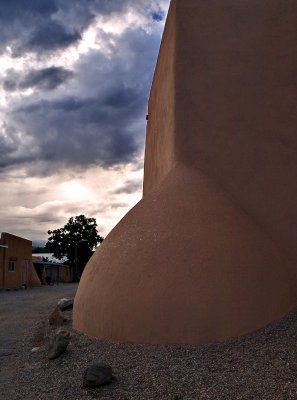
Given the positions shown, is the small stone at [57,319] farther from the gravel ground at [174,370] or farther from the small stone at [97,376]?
the small stone at [97,376]

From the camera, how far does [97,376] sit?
4.97 m

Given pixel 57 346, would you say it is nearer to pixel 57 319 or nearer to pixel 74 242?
pixel 57 319

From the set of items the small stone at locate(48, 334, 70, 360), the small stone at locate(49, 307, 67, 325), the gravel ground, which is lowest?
the gravel ground

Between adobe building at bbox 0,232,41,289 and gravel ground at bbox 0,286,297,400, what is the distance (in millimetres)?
19341

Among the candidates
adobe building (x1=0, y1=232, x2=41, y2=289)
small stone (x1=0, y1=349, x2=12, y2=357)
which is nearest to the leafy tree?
adobe building (x1=0, y1=232, x2=41, y2=289)

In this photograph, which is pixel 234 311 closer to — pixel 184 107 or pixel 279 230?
pixel 279 230

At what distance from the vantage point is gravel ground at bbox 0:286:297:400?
462cm

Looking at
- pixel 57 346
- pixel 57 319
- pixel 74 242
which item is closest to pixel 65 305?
pixel 57 319

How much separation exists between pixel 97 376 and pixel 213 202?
3662 mm

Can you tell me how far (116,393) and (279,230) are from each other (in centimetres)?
426

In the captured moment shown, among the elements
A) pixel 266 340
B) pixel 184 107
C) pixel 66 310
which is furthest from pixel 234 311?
pixel 66 310

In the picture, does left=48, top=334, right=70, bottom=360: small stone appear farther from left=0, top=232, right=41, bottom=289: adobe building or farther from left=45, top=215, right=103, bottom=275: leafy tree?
left=45, top=215, right=103, bottom=275: leafy tree

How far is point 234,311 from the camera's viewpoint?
6.05 meters

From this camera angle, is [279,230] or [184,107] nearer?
[279,230]
